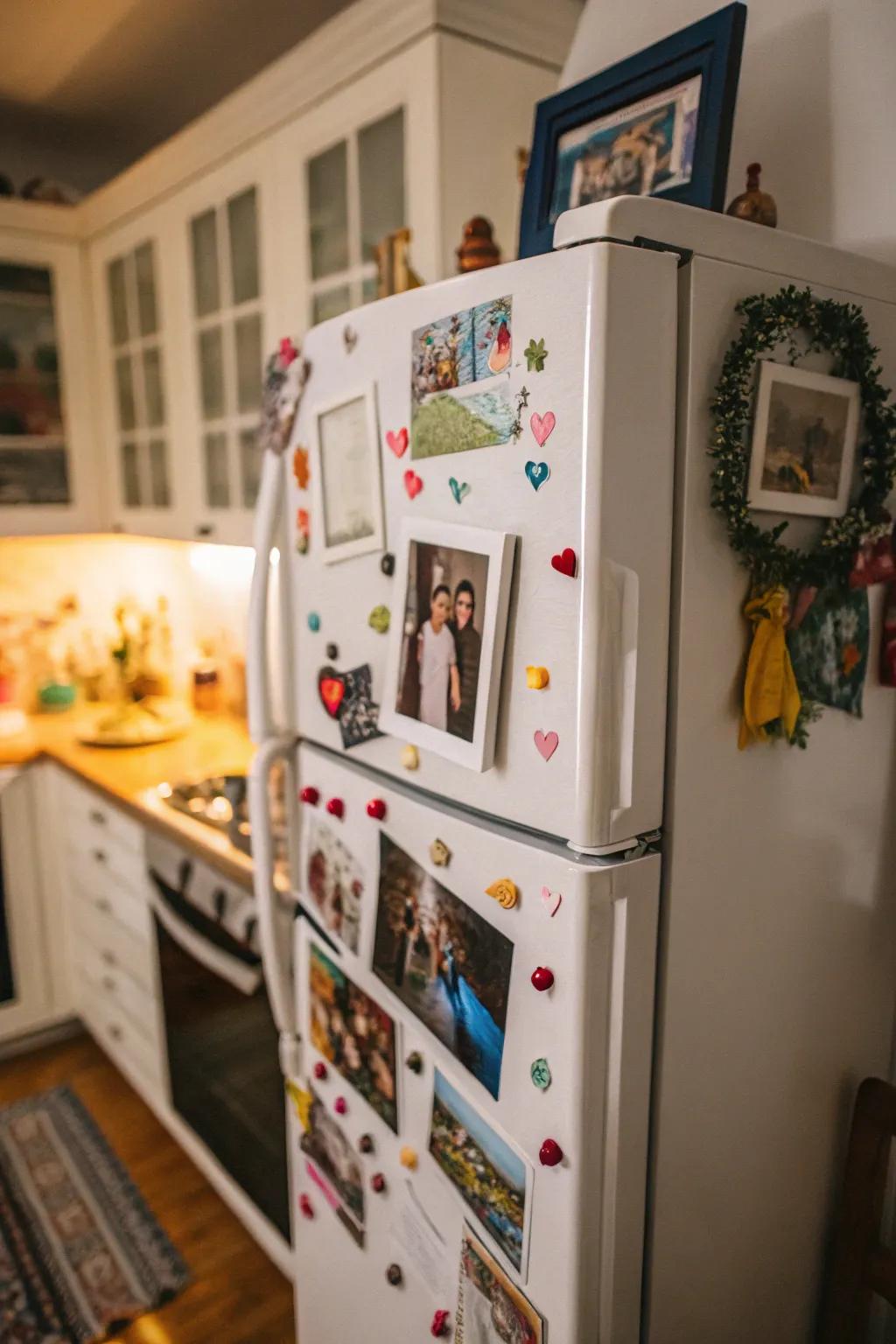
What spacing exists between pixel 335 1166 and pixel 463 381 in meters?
1.15

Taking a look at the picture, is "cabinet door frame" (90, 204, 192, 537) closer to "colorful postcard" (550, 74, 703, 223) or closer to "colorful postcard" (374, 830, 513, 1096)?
"colorful postcard" (550, 74, 703, 223)

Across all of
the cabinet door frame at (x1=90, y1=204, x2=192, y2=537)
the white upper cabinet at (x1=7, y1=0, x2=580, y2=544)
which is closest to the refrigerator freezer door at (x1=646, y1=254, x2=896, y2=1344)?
the white upper cabinet at (x1=7, y1=0, x2=580, y2=544)

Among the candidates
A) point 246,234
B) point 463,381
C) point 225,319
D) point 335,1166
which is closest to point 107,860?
point 335,1166

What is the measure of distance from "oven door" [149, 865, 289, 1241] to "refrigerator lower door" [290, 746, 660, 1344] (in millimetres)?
379

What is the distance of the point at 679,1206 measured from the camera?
98 cm

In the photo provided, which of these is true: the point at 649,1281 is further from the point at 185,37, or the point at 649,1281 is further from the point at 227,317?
the point at 185,37

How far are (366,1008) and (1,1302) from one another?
1336 mm

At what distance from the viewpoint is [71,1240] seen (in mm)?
2037

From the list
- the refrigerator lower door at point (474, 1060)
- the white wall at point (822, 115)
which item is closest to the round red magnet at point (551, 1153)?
the refrigerator lower door at point (474, 1060)

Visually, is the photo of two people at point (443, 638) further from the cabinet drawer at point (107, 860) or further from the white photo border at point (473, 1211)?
the cabinet drawer at point (107, 860)

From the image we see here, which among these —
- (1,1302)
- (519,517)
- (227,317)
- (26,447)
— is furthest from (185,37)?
(1,1302)

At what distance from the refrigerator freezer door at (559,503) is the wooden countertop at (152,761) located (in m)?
1.00

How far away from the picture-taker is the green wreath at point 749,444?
86cm

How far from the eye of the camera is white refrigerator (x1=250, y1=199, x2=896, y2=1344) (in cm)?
83
